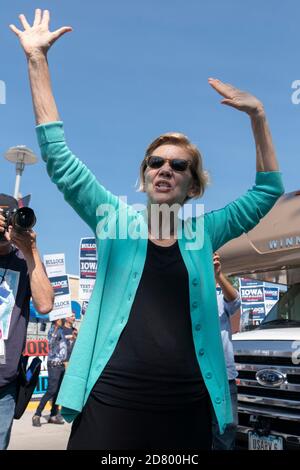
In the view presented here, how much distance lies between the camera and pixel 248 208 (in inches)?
90.1

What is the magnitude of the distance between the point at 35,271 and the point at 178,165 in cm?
118

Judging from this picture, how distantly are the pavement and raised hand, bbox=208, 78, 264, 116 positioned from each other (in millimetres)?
4879

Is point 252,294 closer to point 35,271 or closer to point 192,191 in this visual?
point 35,271

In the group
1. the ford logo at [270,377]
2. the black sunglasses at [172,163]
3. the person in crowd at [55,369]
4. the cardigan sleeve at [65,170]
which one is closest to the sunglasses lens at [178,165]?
the black sunglasses at [172,163]

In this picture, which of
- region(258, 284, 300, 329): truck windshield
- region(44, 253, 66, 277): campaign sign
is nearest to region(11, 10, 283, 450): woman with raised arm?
region(258, 284, 300, 329): truck windshield

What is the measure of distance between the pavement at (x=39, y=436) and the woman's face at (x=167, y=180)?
4.66m

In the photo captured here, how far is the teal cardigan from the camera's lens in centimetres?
182

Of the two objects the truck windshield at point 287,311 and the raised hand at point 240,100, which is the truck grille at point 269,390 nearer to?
the truck windshield at point 287,311

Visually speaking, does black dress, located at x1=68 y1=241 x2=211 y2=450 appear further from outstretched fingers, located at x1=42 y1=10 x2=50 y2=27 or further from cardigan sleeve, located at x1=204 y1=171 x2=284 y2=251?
outstretched fingers, located at x1=42 y1=10 x2=50 y2=27

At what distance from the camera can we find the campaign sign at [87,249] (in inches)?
472
